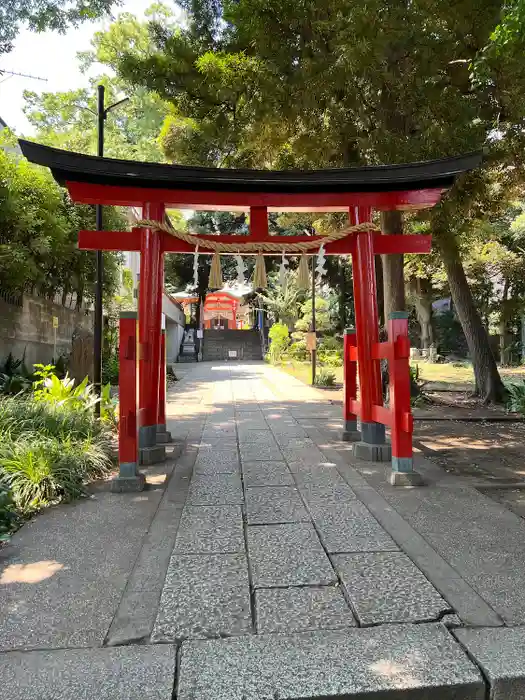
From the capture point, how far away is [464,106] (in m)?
8.55

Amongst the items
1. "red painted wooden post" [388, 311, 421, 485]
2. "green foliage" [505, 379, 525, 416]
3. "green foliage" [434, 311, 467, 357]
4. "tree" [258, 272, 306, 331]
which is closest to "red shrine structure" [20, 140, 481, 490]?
"red painted wooden post" [388, 311, 421, 485]

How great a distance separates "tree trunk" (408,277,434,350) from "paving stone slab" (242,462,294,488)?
2340cm

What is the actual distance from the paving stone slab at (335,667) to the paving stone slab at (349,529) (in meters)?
1.05

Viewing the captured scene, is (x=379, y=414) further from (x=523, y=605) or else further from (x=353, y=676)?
(x=353, y=676)

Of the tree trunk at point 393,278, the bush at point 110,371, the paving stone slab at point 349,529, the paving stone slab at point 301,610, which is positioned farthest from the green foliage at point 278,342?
the paving stone slab at point 301,610

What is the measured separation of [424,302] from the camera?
28969mm

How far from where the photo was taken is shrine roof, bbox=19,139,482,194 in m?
5.64

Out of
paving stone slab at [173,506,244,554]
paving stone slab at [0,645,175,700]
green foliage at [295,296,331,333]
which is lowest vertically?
paving stone slab at [0,645,175,700]

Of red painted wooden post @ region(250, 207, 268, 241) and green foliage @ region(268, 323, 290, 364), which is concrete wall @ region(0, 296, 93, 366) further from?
green foliage @ region(268, 323, 290, 364)

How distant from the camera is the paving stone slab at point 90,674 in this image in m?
2.11

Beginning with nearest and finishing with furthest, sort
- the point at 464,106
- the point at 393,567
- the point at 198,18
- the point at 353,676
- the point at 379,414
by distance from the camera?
the point at 353,676 < the point at 393,567 < the point at 379,414 < the point at 464,106 < the point at 198,18

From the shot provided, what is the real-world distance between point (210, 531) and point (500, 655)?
2.22 metres

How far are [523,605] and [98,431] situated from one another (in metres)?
5.29

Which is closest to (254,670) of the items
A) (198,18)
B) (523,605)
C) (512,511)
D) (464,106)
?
(523,605)
